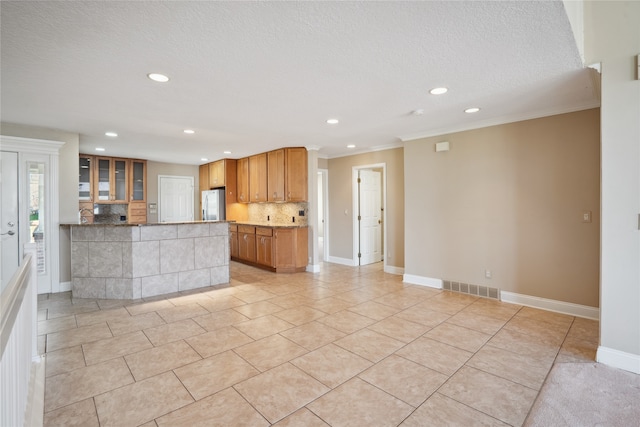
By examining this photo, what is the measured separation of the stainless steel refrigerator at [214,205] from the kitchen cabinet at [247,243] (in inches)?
40.1

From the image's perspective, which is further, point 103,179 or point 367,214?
point 103,179

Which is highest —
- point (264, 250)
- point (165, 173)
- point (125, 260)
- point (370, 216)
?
point (165, 173)

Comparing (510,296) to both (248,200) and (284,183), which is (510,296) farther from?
(248,200)

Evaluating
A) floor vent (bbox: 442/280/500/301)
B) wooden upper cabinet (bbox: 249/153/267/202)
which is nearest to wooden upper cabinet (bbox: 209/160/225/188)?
wooden upper cabinet (bbox: 249/153/267/202)

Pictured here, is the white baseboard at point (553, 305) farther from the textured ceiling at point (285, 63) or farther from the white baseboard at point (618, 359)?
the textured ceiling at point (285, 63)

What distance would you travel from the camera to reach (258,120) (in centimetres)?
411

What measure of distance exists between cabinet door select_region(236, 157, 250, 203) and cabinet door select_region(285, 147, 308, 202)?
5.13 feet

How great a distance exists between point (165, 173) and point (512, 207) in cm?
798

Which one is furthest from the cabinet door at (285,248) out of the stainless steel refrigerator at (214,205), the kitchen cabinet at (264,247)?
the stainless steel refrigerator at (214,205)

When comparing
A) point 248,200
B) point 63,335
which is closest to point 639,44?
point 63,335

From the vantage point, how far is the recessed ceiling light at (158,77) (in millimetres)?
2668

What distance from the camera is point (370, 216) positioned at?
6832 millimetres

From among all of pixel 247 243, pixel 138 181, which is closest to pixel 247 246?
pixel 247 243

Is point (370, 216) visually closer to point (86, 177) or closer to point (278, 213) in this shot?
point (278, 213)
